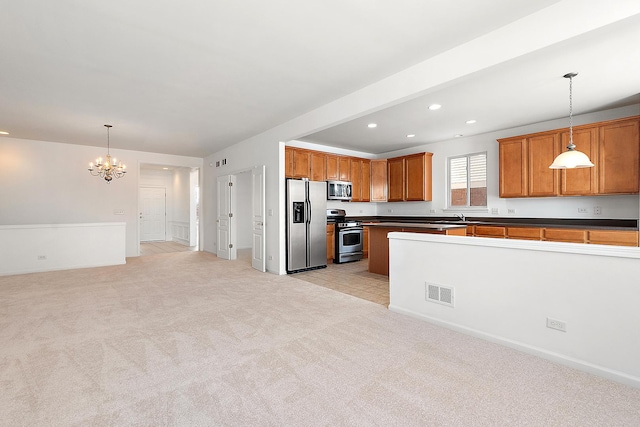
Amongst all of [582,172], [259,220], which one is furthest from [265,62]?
[582,172]

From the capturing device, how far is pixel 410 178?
737 centimetres

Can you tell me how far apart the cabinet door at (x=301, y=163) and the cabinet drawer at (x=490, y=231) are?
362 cm

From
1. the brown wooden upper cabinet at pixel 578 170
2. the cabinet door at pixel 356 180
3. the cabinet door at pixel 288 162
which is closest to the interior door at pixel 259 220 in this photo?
the cabinet door at pixel 288 162

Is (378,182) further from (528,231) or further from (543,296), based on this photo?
(543,296)

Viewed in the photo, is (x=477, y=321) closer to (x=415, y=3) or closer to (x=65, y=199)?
(x=415, y=3)

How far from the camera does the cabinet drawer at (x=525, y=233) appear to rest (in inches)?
194

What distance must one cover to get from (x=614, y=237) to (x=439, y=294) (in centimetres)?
314

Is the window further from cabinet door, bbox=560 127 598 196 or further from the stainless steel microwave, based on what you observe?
the stainless steel microwave

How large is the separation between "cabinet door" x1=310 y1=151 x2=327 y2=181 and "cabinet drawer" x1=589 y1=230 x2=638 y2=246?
4.84 metres

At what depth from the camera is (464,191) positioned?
6652 mm

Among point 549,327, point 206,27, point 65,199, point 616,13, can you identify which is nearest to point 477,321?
point 549,327

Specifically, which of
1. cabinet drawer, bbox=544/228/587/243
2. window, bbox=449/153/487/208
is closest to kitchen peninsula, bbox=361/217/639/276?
cabinet drawer, bbox=544/228/587/243

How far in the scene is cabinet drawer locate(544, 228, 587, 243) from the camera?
178 inches

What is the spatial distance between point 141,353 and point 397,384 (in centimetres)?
212
